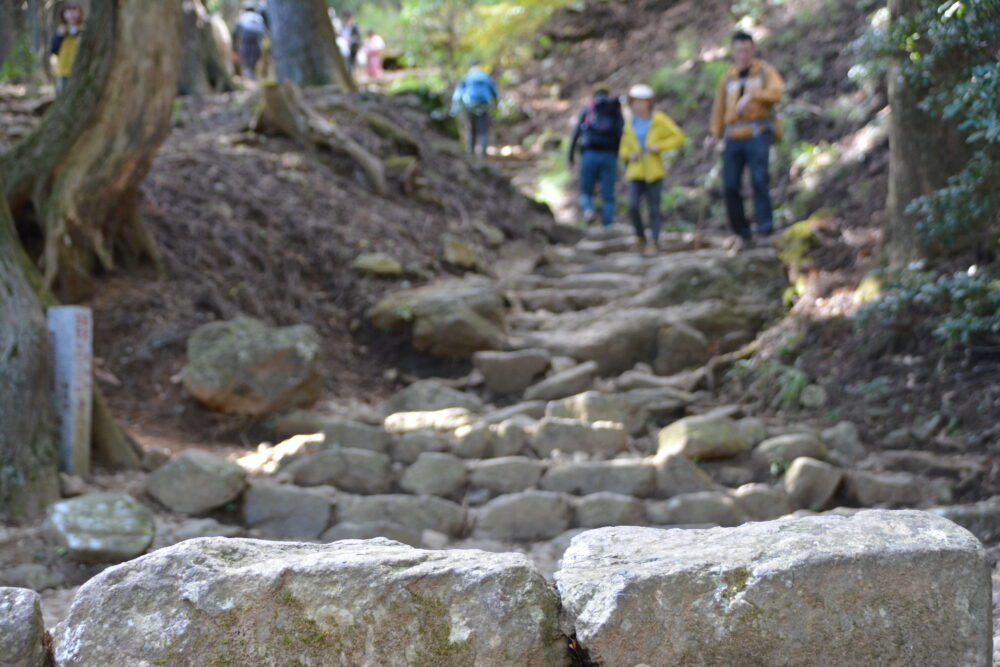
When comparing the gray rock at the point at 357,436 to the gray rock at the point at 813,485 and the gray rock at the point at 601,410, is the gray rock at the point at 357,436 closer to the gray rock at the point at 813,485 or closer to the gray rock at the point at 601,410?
the gray rock at the point at 601,410

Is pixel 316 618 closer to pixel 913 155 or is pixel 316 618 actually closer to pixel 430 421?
pixel 430 421

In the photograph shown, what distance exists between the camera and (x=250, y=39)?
18.6 metres

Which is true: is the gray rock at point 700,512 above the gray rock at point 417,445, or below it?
below

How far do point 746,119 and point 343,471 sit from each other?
5.51 metres

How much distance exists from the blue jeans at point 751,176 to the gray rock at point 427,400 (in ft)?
12.2

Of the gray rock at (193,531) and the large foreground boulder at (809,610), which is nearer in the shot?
the large foreground boulder at (809,610)

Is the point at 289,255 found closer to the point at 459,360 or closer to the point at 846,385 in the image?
the point at 459,360

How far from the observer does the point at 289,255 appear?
9.09 m

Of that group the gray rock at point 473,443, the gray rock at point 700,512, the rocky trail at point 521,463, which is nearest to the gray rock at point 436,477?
the rocky trail at point 521,463

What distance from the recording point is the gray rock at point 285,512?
5.52 m

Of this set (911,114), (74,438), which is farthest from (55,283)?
(911,114)

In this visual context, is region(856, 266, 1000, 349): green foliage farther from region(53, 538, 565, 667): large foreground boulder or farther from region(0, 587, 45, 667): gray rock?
region(0, 587, 45, 667): gray rock

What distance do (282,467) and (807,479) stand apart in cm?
322

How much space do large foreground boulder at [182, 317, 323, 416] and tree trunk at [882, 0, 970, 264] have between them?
4.52 m
